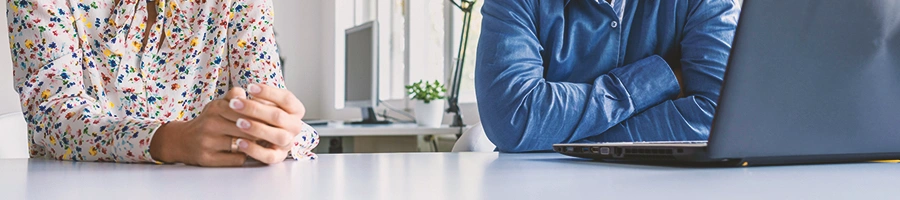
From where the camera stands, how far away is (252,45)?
1.41m

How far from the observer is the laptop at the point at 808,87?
63 centimetres

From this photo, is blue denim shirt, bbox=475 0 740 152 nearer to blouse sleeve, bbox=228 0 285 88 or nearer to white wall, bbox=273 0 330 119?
blouse sleeve, bbox=228 0 285 88

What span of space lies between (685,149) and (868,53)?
6.7 inches

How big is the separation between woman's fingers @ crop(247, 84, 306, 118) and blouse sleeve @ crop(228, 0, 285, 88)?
0.53 m

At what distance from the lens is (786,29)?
64cm

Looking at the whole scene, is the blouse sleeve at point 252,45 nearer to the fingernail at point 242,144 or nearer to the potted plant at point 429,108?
the fingernail at point 242,144

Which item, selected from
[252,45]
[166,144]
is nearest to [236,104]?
[166,144]

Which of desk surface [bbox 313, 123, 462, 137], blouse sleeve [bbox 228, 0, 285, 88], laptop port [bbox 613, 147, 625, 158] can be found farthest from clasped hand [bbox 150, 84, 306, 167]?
desk surface [bbox 313, 123, 462, 137]

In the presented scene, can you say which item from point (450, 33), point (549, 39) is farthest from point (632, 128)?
point (450, 33)

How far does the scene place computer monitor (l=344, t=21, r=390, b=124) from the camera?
12.8ft

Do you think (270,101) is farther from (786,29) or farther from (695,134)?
(695,134)

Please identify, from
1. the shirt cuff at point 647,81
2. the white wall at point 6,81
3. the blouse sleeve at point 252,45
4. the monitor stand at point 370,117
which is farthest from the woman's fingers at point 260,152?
the white wall at point 6,81

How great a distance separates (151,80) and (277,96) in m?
0.72

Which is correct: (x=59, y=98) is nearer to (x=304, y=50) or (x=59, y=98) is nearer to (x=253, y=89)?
(x=253, y=89)
